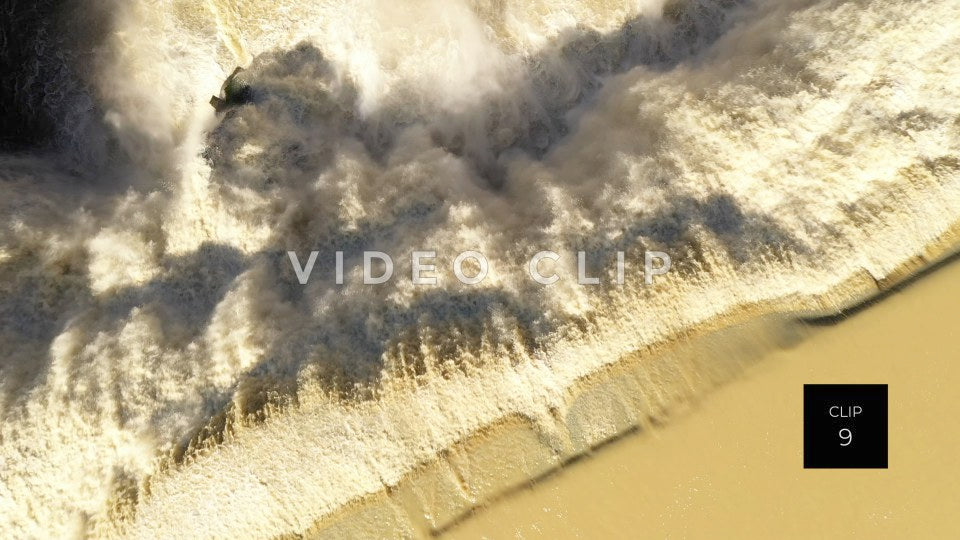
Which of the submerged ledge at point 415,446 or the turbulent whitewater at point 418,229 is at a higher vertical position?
the turbulent whitewater at point 418,229

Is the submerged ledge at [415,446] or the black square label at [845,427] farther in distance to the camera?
the submerged ledge at [415,446]

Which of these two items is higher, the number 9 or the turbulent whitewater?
the turbulent whitewater

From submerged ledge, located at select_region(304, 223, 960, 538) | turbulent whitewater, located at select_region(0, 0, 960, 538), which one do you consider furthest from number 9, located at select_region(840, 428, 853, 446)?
turbulent whitewater, located at select_region(0, 0, 960, 538)

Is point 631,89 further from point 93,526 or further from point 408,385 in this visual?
point 93,526

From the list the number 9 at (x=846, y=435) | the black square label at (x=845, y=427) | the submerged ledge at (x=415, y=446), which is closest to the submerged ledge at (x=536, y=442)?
the submerged ledge at (x=415, y=446)

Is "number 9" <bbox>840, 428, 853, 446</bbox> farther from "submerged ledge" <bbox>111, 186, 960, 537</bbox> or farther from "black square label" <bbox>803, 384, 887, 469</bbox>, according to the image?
"submerged ledge" <bbox>111, 186, 960, 537</bbox>

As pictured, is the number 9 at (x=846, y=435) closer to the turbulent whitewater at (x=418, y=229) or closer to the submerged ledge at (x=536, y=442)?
the submerged ledge at (x=536, y=442)
